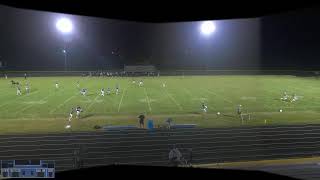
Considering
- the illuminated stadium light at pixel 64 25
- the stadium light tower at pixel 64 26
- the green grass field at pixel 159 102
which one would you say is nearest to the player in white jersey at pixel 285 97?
the green grass field at pixel 159 102

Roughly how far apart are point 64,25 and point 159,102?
16.3 feet

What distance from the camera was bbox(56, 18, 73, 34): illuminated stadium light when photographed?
831 centimetres

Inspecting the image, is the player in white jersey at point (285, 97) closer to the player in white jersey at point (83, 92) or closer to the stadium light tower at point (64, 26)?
the player in white jersey at point (83, 92)

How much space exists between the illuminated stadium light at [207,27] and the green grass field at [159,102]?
2220 mm

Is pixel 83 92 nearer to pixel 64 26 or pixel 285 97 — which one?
pixel 64 26

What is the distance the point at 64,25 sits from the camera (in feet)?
28.9

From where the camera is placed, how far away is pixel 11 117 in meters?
10.3

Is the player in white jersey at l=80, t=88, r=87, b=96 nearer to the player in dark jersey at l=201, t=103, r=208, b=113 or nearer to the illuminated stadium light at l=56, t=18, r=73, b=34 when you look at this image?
the player in dark jersey at l=201, t=103, r=208, b=113

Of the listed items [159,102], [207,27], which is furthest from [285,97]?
[207,27]

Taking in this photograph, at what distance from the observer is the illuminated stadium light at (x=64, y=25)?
327 inches

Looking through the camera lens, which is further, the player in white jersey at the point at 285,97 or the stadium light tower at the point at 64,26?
the player in white jersey at the point at 285,97

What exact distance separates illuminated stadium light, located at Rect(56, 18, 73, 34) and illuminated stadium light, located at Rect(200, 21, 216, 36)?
10.1 feet

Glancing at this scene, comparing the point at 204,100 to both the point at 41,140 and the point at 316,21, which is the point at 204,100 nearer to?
the point at 316,21

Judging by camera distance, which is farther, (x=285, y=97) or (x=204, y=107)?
(x=285, y=97)
